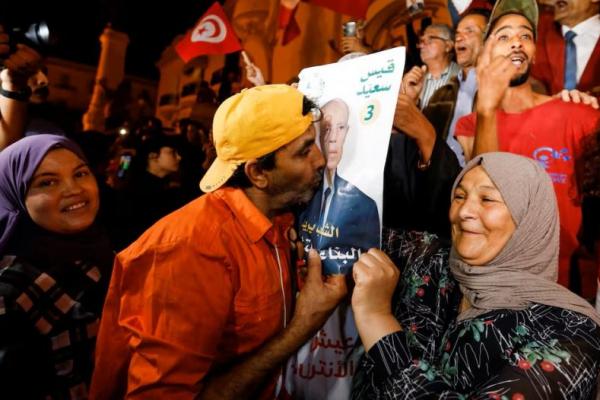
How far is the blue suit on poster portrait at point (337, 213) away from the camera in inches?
57.4

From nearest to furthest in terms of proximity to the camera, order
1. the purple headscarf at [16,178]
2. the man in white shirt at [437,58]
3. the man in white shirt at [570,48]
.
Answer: the purple headscarf at [16,178], the man in white shirt at [570,48], the man in white shirt at [437,58]

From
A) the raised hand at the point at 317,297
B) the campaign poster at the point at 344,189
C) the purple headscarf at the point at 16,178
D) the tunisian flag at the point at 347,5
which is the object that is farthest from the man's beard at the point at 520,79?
the purple headscarf at the point at 16,178

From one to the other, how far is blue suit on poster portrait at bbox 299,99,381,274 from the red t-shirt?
112 cm

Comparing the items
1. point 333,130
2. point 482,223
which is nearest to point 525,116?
point 482,223

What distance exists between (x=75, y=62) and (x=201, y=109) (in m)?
25.2

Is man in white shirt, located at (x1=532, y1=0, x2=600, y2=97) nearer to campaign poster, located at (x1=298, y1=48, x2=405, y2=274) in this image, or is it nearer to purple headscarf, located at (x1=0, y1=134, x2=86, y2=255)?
campaign poster, located at (x1=298, y1=48, x2=405, y2=274)

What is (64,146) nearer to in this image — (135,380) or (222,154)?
(222,154)

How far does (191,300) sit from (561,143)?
1896mm

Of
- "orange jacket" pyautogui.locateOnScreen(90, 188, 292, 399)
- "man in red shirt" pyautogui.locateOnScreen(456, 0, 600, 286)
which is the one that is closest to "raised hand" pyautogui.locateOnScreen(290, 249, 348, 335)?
"orange jacket" pyautogui.locateOnScreen(90, 188, 292, 399)

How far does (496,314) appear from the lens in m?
1.40

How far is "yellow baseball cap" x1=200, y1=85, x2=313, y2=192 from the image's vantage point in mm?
1570

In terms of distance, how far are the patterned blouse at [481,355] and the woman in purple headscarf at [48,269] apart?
4.07 feet

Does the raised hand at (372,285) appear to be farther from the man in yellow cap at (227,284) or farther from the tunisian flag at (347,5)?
the tunisian flag at (347,5)

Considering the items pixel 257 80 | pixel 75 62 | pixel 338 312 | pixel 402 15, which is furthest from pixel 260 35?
pixel 75 62
